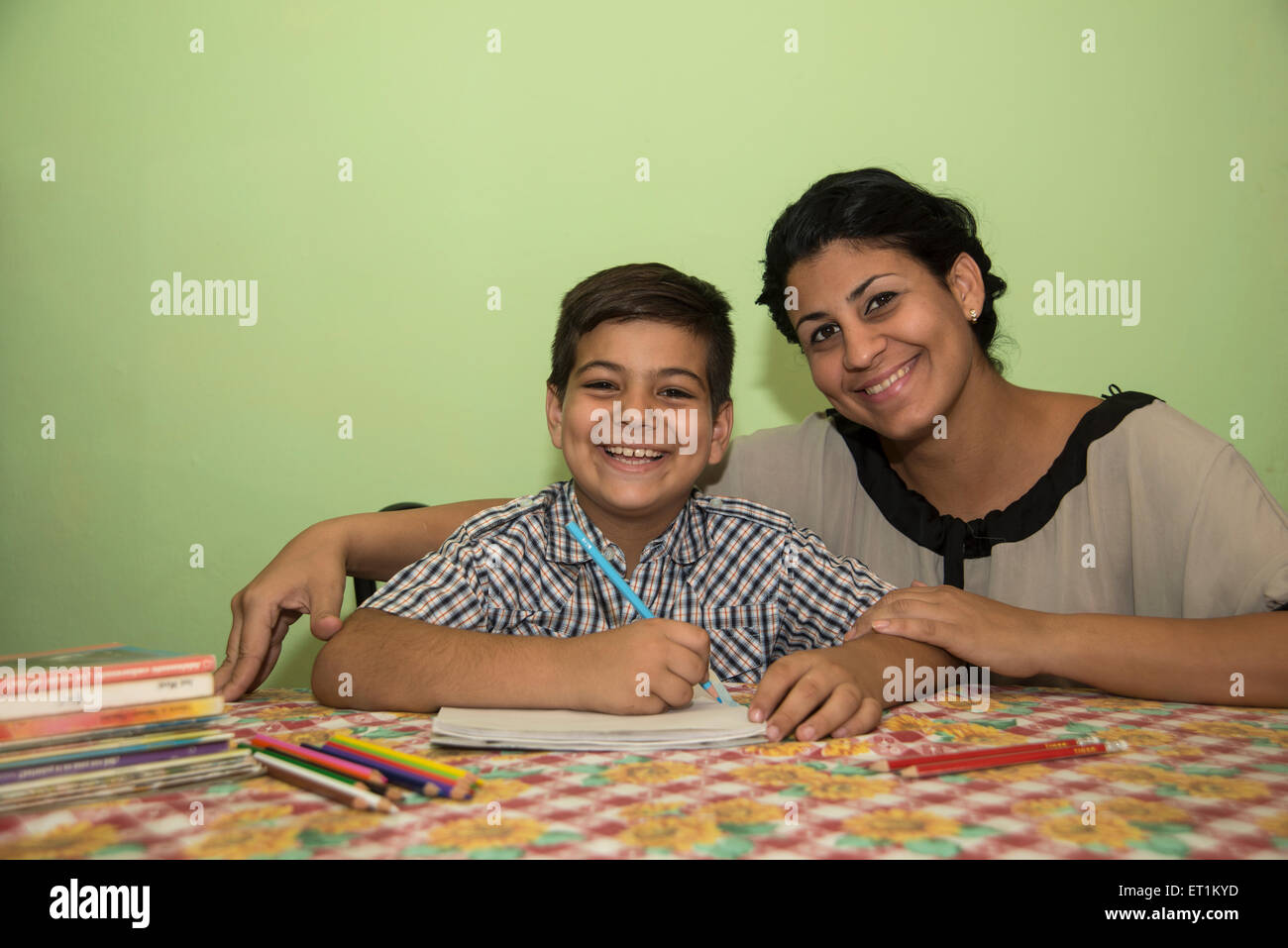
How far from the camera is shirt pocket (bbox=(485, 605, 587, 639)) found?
1.16m

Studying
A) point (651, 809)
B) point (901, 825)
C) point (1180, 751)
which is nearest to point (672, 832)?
point (651, 809)

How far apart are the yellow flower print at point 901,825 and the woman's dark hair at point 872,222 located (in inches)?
35.1

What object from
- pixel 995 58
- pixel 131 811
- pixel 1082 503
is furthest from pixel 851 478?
pixel 131 811

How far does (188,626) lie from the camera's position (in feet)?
5.91

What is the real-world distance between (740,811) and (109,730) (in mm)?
433

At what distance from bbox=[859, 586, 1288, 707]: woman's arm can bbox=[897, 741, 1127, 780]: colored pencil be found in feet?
0.78

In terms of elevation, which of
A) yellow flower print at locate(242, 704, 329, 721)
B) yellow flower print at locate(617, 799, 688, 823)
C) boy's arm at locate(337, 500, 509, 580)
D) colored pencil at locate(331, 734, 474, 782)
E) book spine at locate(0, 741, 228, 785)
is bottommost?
yellow flower print at locate(242, 704, 329, 721)

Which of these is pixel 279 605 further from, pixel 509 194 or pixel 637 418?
pixel 509 194

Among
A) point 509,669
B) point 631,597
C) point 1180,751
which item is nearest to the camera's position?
point 1180,751

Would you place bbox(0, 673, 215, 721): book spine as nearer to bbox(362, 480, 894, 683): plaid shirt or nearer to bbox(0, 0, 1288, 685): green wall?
bbox(362, 480, 894, 683): plaid shirt

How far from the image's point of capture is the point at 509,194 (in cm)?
174

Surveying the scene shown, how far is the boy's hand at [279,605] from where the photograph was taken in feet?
3.40

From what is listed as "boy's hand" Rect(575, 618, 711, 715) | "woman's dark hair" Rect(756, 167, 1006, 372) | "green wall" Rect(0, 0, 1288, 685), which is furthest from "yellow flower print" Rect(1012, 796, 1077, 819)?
"green wall" Rect(0, 0, 1288, 685)
